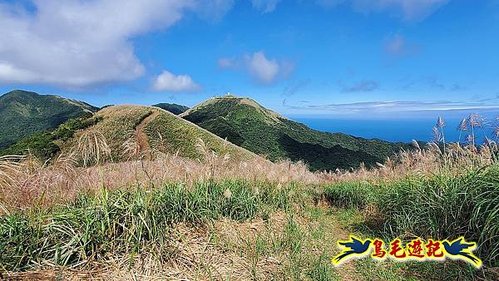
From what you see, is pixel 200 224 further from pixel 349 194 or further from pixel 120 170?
pixel 349 194

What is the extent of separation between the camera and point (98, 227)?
379 cm

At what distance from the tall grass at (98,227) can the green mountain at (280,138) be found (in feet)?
153

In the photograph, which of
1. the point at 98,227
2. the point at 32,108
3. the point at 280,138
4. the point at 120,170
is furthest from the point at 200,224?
the point at 32,108

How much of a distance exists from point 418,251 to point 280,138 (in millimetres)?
71838

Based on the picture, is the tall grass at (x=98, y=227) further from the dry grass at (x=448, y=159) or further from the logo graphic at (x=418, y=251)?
the dry grass at (x=448, y=159)

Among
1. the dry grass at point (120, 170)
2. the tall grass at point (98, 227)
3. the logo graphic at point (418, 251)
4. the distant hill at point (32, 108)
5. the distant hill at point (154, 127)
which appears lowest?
the logo graphic at point (418, 251)

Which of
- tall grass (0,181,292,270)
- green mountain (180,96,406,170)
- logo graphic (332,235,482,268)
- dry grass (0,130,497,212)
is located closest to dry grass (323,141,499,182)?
dry grass (0,130,497,212)

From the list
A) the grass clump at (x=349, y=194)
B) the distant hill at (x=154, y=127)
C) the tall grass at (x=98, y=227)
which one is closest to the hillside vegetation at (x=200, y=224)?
the tall grass at (x=98, y=227)

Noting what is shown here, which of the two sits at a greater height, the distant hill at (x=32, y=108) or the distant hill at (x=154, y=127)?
the distant hill at (x=32, y=108)

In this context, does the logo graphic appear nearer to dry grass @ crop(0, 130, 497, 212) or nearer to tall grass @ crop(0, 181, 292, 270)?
dry grass @ crop(0, 130, 497, 212)

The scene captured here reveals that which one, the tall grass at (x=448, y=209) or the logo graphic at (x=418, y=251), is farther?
the logo graphic at (x=418, y=251)

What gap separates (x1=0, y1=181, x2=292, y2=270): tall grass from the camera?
11.4ft

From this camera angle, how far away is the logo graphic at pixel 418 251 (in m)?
3.94

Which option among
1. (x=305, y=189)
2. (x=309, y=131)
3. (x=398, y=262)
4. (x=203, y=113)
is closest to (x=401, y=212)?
(x=398, y=262)
